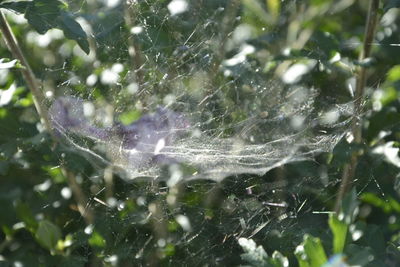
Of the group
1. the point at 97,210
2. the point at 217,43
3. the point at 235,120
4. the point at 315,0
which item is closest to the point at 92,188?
the point at 97,210

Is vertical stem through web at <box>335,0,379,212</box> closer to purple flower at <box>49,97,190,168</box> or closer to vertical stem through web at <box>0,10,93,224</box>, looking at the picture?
purple flower at <box>49,97,190,168</box>

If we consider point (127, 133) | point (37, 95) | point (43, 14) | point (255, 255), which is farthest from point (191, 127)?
point (255, 255)

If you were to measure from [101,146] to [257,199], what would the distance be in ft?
1.78

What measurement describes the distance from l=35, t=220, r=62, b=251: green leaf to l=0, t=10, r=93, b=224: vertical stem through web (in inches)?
5.1

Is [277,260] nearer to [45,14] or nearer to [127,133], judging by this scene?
[127,133]

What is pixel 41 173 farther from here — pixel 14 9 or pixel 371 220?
pixel 371 220

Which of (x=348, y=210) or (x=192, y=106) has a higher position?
(x=348, y=210)

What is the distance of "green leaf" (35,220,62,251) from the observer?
197 cm

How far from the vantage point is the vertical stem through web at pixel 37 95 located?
1.95 m

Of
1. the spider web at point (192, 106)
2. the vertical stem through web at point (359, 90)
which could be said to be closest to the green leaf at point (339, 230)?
the vertical stem through web at point (359, 90)

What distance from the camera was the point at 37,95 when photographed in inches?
78.7

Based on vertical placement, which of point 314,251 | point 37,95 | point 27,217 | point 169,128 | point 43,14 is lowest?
point 27,217

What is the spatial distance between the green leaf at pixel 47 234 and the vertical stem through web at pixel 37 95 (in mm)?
130

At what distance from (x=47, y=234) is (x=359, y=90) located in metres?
1.05
